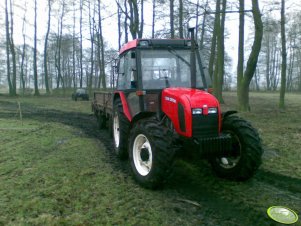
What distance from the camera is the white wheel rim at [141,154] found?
5.17m

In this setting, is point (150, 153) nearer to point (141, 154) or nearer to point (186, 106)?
point (141, 154)

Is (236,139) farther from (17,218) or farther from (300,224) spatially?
(17,218)

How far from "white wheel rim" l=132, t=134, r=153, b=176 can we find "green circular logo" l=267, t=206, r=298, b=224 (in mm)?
1874

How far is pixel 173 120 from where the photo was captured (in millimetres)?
5141

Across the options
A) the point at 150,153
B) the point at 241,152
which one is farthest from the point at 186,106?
the point at 241,152

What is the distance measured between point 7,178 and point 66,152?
2039mm

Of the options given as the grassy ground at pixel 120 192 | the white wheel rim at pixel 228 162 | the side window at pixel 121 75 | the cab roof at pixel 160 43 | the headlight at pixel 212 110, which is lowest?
the grassy ground at pixel 120 192

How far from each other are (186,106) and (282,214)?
1.97 meters

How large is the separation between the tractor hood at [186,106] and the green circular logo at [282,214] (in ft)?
5.07

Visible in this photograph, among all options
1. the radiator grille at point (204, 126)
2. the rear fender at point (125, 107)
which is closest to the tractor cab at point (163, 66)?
the rear fender at point (125, 107)

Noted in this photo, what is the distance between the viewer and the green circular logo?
402 centimetres

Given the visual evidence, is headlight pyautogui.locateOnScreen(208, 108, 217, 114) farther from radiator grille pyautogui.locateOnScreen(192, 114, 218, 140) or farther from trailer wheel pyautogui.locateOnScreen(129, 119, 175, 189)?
trailer wheel pyautogui.locateOnScreen(129, 119, 175, 189)

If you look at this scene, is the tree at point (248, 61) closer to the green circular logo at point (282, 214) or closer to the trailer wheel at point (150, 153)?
the trailer wheel at point (150, 153)

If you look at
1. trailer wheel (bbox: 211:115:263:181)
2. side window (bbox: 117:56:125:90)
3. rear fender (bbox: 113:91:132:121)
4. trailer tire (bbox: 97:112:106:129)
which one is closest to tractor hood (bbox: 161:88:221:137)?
trailer wheel (bbox: 211:115:263:181)
